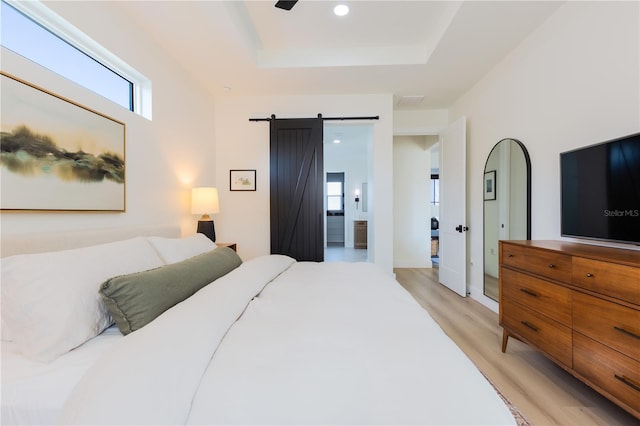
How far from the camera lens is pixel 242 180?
12.2ft

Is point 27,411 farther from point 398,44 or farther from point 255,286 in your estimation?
point 398,44

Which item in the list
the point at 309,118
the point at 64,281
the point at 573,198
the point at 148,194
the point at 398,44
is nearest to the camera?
the point at 64,281

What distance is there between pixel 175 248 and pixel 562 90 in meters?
3.11

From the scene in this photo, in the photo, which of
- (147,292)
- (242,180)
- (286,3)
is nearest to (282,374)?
(147,292)

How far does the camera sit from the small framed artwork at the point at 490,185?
9.75ft

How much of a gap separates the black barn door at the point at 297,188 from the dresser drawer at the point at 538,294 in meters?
2.13

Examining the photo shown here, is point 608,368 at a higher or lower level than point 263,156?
lower

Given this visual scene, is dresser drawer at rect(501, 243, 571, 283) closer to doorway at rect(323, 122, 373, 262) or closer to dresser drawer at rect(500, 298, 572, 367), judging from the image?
dresser drawer at rect(500, 298, 572, 367)

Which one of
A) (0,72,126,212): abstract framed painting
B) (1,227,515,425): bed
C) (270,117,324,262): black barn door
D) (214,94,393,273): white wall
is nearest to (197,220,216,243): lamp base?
(214,94,393,273): white wall

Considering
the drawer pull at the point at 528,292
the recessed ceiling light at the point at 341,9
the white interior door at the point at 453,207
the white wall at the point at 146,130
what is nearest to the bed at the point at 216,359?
the white wall at the point at 146,130

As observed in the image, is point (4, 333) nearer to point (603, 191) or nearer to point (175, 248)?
point (175, 248)

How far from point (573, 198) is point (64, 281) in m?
2.88

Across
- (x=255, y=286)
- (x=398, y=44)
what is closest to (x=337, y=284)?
(x=255, y=286)

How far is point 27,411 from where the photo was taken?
0.79 metres
